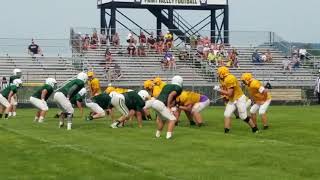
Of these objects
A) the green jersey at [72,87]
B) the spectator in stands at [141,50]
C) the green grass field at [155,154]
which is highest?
the spectator in stands at [141,50]

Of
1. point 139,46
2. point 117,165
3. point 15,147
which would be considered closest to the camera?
point 117,165

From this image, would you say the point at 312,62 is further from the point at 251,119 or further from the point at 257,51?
the point at 251,119

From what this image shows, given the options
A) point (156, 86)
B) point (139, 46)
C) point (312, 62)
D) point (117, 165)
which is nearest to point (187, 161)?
point (117, 165)

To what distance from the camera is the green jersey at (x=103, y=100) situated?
86.0 feet

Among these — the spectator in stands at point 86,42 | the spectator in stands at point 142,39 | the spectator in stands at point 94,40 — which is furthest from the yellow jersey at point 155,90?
the spectator in stands at point 142,39

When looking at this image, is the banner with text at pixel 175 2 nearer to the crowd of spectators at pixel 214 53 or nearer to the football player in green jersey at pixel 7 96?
the crowd of spectators at pixel 214 53

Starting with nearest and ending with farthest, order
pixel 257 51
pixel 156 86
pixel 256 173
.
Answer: pixel 256 173 → pixel 156 86 → pixel 257 51

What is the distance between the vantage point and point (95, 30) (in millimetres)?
53625

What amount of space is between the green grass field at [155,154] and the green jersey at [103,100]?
2.48 m

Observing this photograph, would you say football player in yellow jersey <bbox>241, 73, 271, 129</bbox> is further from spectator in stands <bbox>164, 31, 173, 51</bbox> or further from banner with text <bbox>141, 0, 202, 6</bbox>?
banner with text <bbox>141, 0, 202, 6</bbox>

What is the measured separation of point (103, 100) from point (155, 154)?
1070cm

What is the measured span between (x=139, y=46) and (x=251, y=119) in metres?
31.2

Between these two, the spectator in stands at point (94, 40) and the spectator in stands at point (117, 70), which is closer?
→ the spectator in stands at point (117, 70)

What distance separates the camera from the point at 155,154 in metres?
15.8
